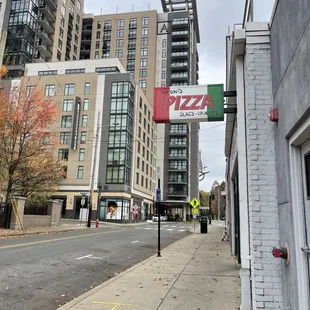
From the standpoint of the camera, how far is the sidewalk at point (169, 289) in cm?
574

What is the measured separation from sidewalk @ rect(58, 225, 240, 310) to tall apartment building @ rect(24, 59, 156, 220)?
4193 cm

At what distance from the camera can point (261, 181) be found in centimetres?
490

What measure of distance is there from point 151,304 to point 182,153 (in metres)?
83.0

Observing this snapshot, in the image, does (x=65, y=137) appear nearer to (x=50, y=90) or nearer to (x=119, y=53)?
(x=50, y=90)

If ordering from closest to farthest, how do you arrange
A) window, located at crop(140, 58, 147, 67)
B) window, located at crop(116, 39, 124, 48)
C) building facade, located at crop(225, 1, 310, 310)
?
building facade, located at crop(225, 1, 310, 310), window, located at crop(140, 58, 147, 67), window, located at crop(116, 39, 124, 48)

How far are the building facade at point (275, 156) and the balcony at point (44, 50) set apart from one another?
233ft

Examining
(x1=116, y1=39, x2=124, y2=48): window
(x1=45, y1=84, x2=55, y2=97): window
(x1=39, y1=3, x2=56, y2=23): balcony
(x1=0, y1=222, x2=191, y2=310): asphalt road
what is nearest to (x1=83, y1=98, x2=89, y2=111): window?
(x1=45, y1=84, x2=55, y2=97): window

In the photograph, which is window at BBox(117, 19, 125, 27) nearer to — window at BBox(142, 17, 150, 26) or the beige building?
the beige building

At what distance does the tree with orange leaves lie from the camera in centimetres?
2344

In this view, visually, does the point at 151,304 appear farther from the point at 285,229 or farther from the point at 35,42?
the point at 35,42

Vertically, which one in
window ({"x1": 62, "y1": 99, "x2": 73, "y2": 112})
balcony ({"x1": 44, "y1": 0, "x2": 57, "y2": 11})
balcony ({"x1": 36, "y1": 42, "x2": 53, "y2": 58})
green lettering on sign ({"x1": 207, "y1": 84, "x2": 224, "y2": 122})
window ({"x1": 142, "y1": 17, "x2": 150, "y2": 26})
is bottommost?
green lettering on sign ({"x1": 207, "y1": 84, "x2": 224, "y2": 122})

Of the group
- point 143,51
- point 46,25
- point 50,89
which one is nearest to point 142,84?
point 143,51

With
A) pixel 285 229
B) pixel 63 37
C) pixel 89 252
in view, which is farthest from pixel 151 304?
pixel 63 37

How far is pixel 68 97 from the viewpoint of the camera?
55.8 metres
